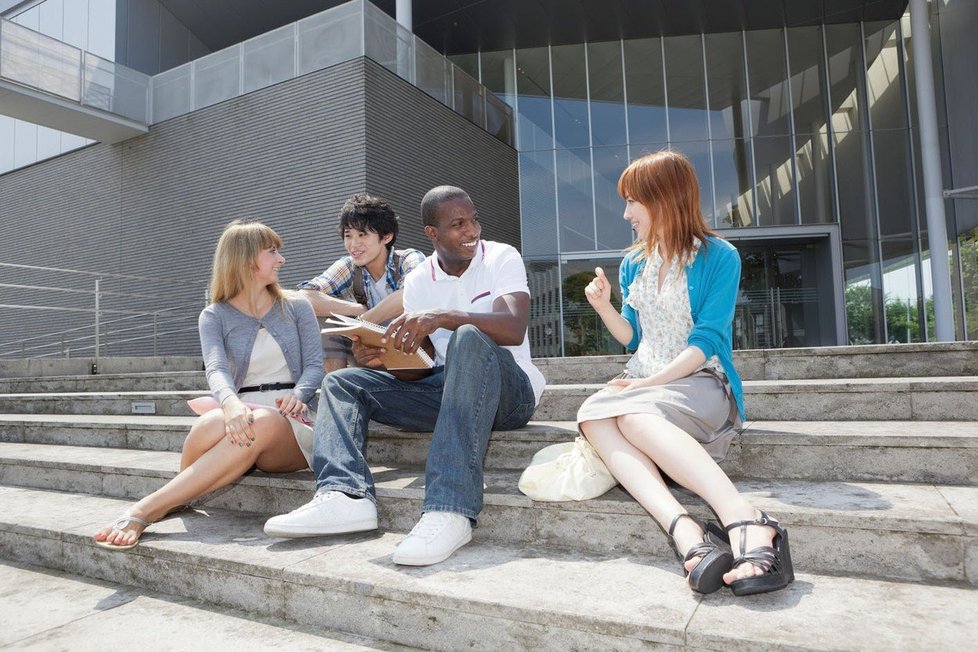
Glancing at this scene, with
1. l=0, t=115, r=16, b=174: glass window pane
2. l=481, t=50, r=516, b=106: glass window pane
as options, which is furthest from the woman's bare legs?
l=0, t=115, r=16, b=174: glass window pane

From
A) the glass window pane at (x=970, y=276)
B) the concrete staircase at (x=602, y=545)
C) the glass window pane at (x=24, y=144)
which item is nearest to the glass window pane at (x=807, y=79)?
the glass window pane at (x=970, y=276)

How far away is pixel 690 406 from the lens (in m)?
2.01

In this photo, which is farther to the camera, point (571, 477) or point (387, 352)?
point (387, 352)

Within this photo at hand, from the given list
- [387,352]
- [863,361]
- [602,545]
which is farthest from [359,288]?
[863,361]

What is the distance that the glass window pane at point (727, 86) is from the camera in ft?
37.1

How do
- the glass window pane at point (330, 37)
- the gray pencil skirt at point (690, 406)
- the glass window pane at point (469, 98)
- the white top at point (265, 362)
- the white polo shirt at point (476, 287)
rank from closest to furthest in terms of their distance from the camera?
the gray pencil skirt at point (690, 406), the white polo shirt at point (476, 287), the white top at point (265, 362), the glass window pane at point (330, 37), the glass window pane at point (469, 98)

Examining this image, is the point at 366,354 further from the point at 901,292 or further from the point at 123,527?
the point at 901,292

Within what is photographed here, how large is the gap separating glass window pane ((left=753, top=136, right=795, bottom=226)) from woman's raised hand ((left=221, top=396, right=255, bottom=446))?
33.8 ft

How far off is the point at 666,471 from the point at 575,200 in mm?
10184

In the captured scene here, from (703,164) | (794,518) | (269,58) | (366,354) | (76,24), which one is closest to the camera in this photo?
(794,518)

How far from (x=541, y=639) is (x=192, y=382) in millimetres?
4839

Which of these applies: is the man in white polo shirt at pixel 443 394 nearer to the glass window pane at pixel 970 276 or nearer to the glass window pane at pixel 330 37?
the glass window pane at pixel 330 37

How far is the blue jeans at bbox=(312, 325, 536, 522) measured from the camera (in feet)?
6.55

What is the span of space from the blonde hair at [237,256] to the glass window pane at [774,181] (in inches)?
390
